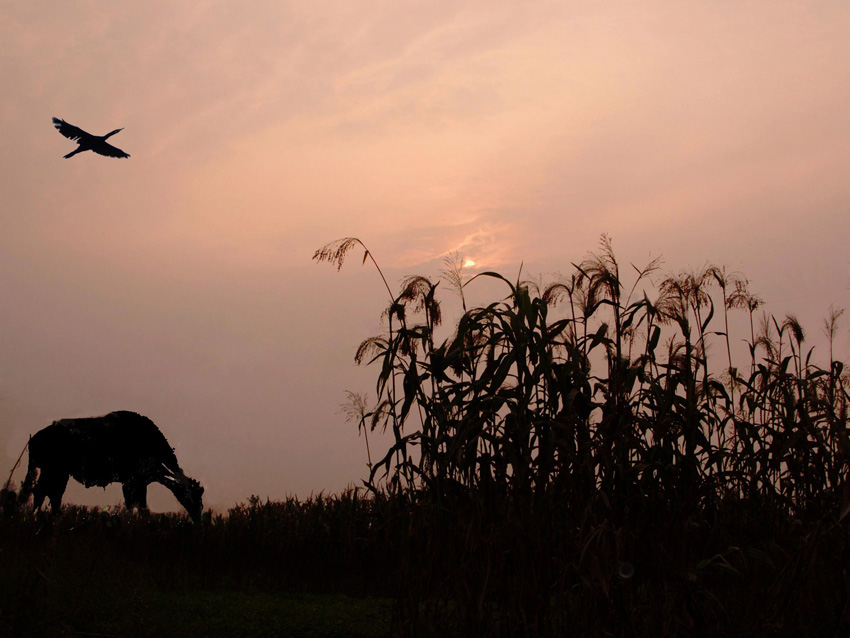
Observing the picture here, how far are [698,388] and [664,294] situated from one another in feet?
2.22

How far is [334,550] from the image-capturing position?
799 centimetres

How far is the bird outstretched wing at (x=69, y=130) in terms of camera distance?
7.75m

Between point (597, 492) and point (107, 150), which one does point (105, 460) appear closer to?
point (107, 150)

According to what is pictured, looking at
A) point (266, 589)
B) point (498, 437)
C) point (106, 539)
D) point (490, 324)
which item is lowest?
point (266, 589)

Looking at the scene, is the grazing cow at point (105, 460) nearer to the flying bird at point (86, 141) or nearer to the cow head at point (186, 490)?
the cow head at point (186, 490)

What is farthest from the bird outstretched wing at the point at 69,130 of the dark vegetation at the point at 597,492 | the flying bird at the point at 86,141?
the dark vegetation at the point at 597,492

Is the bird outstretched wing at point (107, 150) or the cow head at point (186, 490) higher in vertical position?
the bird outstretched wing at point (107, 150)

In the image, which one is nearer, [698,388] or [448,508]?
[448,508]

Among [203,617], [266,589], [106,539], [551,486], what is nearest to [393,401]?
[551,486]

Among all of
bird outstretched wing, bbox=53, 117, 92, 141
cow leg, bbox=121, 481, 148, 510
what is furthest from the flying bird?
cow leg, bbox=121, 481, 148, 510

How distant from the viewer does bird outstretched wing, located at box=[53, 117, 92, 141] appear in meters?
7.75

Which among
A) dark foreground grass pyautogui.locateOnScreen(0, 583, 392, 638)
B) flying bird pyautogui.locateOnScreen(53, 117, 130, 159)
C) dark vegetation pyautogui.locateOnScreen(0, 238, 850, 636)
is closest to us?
dark vegetation pyautogui.locateOnScreen(0, 238, 850, 636)

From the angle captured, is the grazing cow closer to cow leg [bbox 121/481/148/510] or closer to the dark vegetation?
cow leg [bbox 121/481/148/510]

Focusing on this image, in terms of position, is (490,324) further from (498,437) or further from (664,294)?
(664,294)
